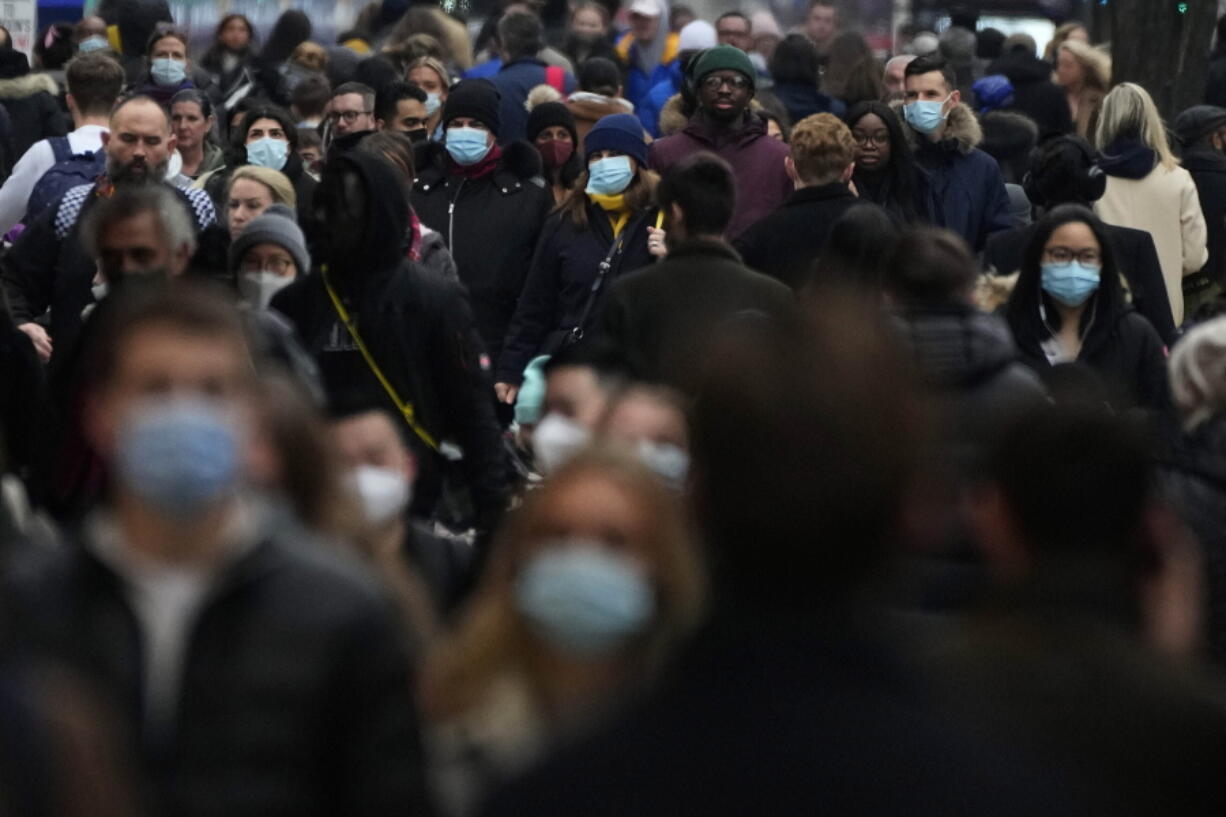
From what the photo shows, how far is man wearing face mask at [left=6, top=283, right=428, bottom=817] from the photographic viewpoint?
11.2ft

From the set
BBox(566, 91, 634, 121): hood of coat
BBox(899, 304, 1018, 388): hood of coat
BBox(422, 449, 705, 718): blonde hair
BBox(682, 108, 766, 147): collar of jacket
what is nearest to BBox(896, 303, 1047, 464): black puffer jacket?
BBox(899, 304, 1018, 388): hood of coat

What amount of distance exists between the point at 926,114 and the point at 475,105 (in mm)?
2176

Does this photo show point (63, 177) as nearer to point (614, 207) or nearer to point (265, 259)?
point (614, 207)

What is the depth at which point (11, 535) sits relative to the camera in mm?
4602

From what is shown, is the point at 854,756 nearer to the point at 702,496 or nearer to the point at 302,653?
the point at 702,496

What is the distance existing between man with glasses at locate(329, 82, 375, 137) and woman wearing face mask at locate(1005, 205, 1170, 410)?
17.1 feet

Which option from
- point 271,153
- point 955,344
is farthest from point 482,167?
point 955,344

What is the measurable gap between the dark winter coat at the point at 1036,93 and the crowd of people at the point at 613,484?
5063mm

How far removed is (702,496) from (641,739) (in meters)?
0.24

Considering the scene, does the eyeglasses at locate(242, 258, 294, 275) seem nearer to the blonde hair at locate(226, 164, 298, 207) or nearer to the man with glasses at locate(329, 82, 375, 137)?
the blonde hair at locate(226, 164, 298, 207)

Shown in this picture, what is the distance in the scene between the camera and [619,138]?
9.80 m

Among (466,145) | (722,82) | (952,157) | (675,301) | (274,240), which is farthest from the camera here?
(952,157)

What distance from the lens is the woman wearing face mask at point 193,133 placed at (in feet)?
37.2

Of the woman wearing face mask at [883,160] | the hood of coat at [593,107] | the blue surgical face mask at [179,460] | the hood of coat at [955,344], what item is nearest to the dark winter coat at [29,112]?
the hood of coat at [593,107]
